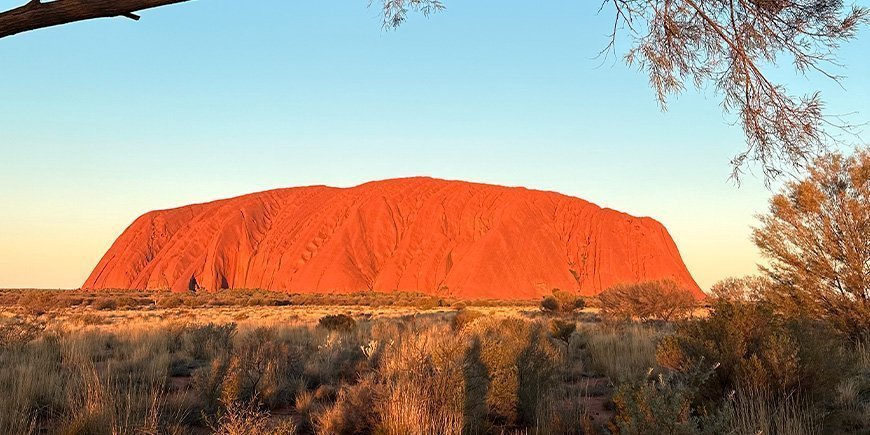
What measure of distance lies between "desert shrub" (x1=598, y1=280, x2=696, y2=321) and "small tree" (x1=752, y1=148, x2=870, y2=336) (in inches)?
436

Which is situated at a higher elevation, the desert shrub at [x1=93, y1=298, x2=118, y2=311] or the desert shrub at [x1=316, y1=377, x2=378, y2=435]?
the desert shrub at [x1=316, y1=377, x2=378, y2=435]

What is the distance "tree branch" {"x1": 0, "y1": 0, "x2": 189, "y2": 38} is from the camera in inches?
117

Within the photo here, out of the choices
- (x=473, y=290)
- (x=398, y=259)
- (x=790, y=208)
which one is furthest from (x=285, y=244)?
(x=790, y=208)

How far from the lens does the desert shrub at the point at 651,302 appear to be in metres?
22.4

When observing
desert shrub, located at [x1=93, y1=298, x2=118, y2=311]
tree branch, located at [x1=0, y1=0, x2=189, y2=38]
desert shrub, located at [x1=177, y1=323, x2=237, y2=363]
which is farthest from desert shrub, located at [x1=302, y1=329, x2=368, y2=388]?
desert shrub, located at [x1=93, y1=298, x2=118, y2=311]

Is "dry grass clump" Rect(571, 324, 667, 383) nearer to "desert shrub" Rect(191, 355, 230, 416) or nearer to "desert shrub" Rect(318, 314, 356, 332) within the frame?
"desert shrub" Rect(191, 355, 230, 416)

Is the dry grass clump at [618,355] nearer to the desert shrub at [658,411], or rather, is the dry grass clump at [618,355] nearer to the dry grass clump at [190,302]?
the desert shrub at [658,411]

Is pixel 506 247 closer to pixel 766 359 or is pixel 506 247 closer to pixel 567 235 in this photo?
pixel 567 235

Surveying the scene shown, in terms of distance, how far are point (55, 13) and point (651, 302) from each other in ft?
75.4

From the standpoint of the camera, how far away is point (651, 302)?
22.7 m

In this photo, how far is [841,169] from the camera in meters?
10.6

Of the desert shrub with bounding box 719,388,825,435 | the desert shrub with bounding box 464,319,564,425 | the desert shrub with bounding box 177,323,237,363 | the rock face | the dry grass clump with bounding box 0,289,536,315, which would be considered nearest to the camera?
the desert shrub with bounding box 719,388,825,435

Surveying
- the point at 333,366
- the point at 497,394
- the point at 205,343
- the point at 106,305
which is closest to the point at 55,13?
the point at 497,394

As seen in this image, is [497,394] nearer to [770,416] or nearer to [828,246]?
[770,416]
